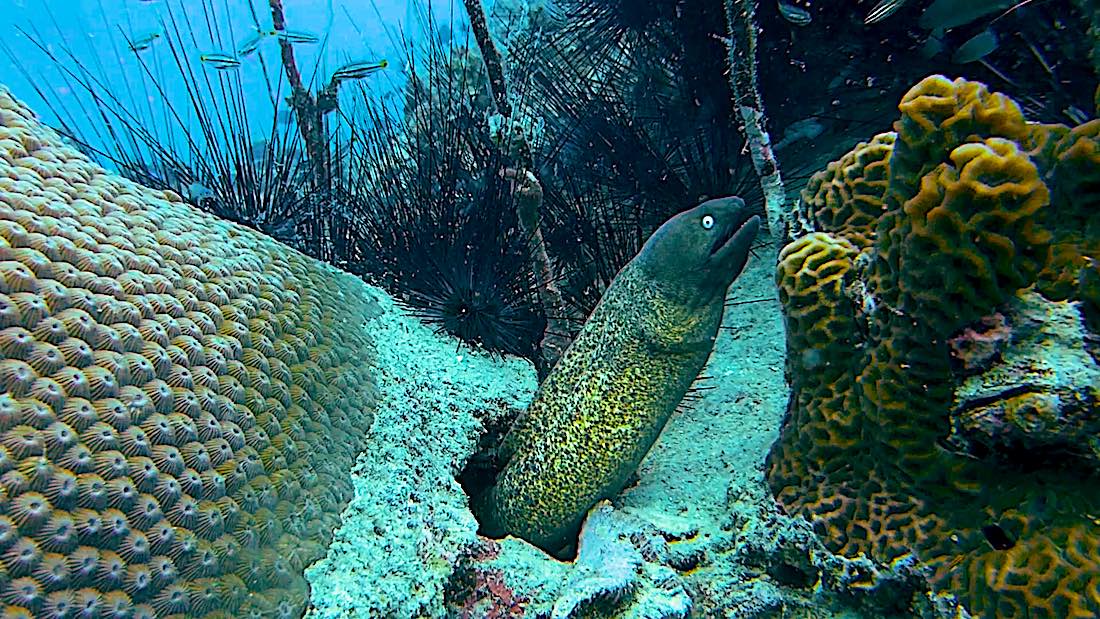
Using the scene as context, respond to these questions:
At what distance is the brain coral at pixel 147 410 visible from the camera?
1.49m

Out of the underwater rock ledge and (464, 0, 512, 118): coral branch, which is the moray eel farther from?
(464, 0, 512, 118): coral branch

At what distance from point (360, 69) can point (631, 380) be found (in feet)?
9.69

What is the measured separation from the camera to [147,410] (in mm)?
1735

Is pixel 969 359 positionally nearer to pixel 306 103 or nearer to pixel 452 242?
pixel 452 242

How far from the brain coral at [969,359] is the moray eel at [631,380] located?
737 millimetres

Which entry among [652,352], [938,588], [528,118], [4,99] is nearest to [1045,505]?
[938,588]

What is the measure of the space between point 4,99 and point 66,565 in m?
2.03

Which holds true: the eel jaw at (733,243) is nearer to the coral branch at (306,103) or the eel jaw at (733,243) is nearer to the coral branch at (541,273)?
the coral branch at (541,273)

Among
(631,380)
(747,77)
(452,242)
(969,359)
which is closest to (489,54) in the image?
(452,242)

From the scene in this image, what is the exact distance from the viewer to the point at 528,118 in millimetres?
5367

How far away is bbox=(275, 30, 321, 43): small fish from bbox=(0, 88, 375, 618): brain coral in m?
2.44

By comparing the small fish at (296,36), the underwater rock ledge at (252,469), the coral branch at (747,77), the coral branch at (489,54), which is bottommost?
the underwater rock ledge at (252,469)

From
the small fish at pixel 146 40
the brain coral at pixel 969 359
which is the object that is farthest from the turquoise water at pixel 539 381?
the small fish at pixel 146 40

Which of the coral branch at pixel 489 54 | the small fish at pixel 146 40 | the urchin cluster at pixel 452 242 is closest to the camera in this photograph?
the urchin cluster at pixel 452 242
